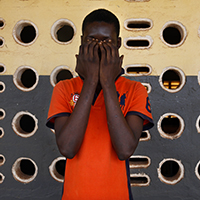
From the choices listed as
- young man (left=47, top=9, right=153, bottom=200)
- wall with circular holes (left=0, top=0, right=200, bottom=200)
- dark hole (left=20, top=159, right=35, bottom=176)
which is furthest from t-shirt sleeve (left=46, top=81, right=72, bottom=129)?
dark hole (left=20, top=159, right=35, bottom=176)

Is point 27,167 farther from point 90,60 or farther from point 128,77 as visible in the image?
point 90,60

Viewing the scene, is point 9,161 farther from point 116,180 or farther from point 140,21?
point 140,21

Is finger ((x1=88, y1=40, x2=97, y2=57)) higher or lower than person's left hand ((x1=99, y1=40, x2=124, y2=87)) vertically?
higher

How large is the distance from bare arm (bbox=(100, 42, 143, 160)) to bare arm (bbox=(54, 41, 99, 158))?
31mm

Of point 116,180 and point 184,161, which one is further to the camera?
point 184,161

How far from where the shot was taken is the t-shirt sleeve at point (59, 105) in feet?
2.17

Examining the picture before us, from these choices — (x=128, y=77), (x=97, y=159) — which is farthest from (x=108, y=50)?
(x=128, y=77)

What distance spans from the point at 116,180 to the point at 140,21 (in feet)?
3.73

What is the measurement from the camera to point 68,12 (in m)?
1.36

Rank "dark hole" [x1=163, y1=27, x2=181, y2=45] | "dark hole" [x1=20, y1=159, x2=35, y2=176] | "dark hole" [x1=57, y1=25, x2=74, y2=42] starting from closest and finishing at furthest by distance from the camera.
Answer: "dark hole" [x1=20, y1=159, x2=35, y2=176] < "dark hole" [x1=163, y1=27, x2=181, y2=45] < "dark hole" [x1=57, y1=25, x2=74, y2=42]

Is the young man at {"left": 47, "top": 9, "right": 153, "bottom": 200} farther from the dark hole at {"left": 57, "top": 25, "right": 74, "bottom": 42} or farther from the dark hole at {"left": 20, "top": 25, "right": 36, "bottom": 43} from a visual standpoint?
the dark hole at {"left": 57, "top": 25, "right": 74, "bottom": 42}

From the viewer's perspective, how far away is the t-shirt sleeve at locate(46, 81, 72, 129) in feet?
2.17

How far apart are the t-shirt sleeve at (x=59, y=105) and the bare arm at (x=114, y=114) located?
168 mm

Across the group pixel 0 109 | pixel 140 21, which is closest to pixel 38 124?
pixel 0 109
